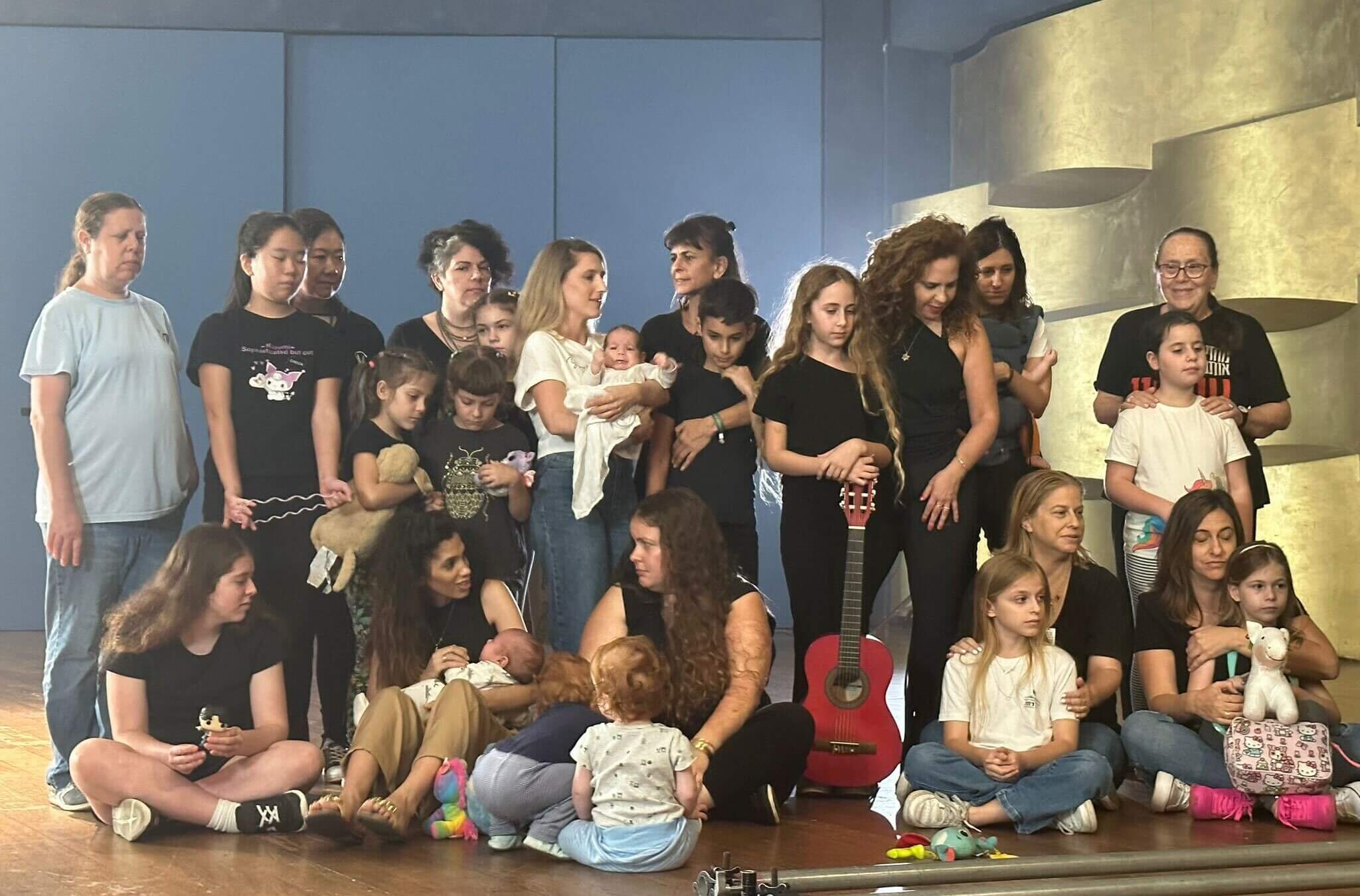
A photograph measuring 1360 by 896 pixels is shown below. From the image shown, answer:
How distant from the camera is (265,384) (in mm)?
4285

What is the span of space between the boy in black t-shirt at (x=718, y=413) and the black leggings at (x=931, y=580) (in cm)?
43

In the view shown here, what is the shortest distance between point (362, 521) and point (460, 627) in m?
0.41

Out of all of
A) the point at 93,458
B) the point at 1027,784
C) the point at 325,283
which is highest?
the point at 325,283

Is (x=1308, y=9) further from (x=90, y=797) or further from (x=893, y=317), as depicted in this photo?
(x=90, y=797)

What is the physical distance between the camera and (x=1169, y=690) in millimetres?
4082

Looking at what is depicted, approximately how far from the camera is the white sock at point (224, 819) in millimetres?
3633

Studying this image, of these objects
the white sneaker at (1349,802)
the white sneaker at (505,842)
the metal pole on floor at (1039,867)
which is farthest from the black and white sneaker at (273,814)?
the white sneaker at (1349,802)

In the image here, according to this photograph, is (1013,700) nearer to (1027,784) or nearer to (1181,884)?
(1027,784)

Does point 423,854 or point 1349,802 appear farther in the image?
point 1349,802

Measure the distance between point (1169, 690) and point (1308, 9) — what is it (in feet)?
14.4

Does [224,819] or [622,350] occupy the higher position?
[622,350]

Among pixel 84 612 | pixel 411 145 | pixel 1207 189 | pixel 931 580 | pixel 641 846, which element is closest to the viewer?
pixel 641 846

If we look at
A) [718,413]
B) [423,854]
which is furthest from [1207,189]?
[423,854]

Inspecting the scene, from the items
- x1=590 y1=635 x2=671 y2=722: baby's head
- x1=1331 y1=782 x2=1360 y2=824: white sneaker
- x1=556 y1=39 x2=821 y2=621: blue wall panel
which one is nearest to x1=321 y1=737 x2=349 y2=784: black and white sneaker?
x1=590 y1=635 x2=671 y2=722: baby's head
